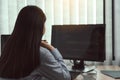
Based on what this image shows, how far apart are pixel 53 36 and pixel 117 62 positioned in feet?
2.75

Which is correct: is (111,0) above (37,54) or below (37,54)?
above

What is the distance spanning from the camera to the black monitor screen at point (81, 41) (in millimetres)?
2326

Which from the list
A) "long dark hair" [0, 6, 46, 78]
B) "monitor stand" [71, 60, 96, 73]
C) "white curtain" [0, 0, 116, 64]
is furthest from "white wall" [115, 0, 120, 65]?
"long dark hair" [0, 6, 46, 78]

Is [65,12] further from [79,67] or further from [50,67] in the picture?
[50,67]

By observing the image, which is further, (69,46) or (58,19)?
(58,19)

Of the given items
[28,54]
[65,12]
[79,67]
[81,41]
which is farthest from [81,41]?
[28,54]

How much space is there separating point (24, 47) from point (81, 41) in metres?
0.90

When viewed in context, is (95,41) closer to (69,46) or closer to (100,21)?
(69,46)

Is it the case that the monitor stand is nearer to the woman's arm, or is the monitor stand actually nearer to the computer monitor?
the computer monitor

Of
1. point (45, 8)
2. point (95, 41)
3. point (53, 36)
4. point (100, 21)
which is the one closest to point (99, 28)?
point (95, 41)

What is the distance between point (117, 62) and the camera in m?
3.02

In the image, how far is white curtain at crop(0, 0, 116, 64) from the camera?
3.04 m

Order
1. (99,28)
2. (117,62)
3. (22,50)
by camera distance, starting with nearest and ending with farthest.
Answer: (22,50), (99,28), (117,62)

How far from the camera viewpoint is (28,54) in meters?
1.62
